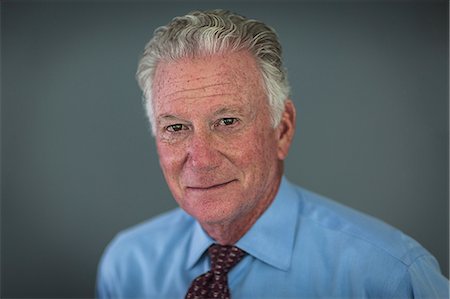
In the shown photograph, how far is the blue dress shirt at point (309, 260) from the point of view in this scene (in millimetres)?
1437

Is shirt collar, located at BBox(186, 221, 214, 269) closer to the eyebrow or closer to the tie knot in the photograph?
the tie knot

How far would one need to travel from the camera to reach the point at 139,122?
5.90 feet

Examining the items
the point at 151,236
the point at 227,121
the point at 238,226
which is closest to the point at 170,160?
the point at 227,121

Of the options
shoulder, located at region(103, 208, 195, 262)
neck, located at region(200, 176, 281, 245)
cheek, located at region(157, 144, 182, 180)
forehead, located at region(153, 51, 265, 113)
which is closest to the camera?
forehead, located at region(153, 51, 265, 113)

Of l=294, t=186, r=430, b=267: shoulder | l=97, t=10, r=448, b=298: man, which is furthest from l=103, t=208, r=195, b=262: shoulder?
l=294, t=186, r=430, b=267: shoulder

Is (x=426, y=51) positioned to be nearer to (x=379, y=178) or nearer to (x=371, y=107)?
(x=371, y=107)

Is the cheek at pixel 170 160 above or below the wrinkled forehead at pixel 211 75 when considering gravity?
below

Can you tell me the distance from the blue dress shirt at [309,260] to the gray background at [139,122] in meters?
0.19

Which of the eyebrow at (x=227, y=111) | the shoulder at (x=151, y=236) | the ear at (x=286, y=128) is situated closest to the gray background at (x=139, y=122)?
the shoulder at (x=151, y=236)

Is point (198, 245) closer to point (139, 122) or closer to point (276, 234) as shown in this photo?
point (276, 234)

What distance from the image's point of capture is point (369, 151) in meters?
1.70

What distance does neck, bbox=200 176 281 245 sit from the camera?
5.23ft

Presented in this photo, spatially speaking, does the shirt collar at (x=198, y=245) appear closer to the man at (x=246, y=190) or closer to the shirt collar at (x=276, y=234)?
the man at (x=246, y=190)

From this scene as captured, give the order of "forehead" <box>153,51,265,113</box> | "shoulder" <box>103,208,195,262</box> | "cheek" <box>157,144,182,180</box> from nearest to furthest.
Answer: "forehead" <box>153,51,265,113</box>, "cheek" <box>157,144,182,180</box>, "shoulder" <box>103,208,195,262</box>
